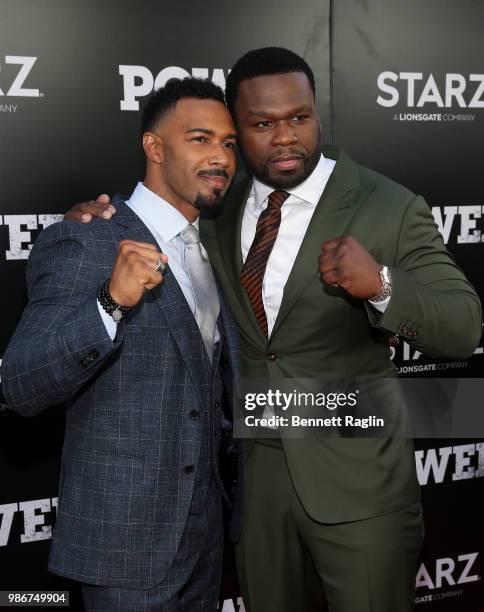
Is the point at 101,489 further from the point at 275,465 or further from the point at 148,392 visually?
the point at 275,465

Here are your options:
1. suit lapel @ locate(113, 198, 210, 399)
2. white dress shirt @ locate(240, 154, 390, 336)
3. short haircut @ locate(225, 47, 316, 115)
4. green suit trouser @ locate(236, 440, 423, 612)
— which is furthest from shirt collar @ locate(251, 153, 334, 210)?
green suit trouser @ locate(236, 440, 423, 612)

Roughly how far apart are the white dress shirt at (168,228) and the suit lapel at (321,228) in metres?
0.25

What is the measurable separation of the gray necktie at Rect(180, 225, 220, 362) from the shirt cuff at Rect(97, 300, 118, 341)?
0.41 m

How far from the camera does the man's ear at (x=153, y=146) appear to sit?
2.19 m

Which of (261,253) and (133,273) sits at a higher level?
(261,253)

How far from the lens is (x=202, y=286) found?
2.16m

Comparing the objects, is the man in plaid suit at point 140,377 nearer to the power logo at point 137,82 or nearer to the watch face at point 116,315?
the watch face at point 116,315

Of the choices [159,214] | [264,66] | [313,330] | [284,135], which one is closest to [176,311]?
[159,214]

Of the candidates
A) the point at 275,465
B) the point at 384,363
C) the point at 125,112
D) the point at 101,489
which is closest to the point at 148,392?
the point at 101,489

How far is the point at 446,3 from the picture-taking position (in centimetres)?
321

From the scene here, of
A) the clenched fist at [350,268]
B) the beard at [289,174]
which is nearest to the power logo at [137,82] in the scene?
the beard at [289,174]

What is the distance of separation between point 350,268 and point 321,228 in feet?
1.30

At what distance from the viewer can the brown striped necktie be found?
220cm

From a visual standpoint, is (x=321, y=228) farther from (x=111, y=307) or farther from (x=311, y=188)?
(x=111, y=307)
